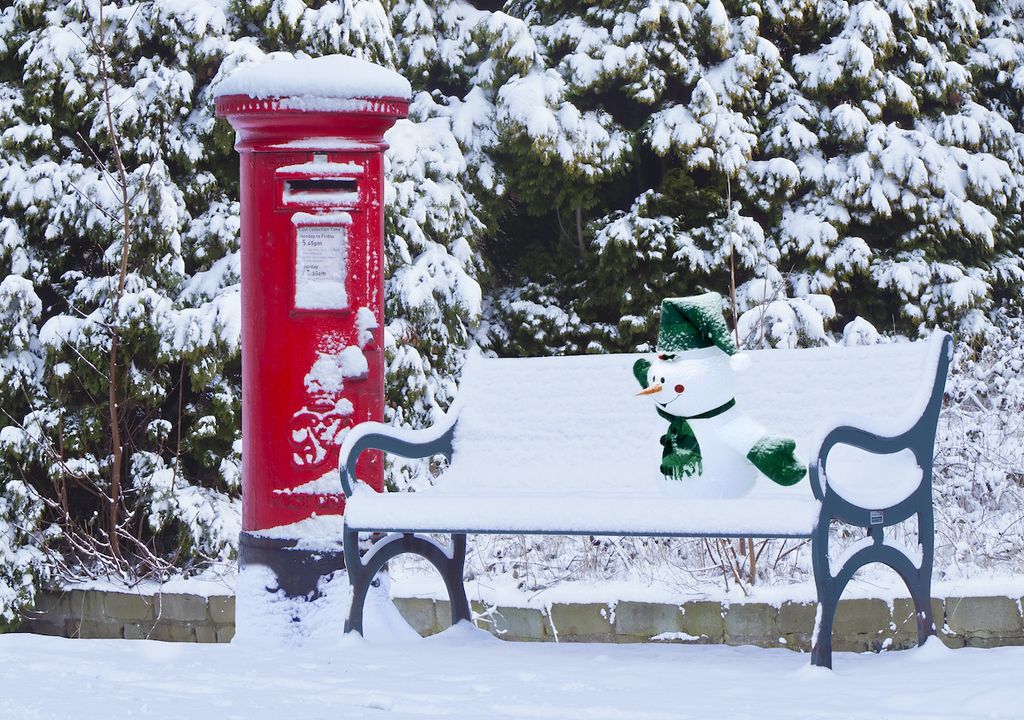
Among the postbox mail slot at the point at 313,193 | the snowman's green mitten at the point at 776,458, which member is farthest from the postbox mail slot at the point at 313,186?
A: the snowman's green mitten at the point at 776,458

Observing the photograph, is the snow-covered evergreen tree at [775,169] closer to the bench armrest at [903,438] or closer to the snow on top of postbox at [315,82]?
the snow on top of postbox at [315,82]

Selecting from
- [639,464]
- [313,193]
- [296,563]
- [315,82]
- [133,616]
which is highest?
[315,82]

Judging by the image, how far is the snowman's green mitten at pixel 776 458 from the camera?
4547 millimetres

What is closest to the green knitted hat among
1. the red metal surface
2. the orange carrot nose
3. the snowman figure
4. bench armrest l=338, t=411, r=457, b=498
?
the snowman figure

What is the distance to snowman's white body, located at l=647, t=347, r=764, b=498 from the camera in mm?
4539

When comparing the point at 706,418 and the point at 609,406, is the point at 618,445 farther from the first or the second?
the point at 706,418

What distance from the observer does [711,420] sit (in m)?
4.57

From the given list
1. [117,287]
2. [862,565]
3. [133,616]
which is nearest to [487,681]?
[862,565]

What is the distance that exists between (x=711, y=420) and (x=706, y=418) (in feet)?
0.05

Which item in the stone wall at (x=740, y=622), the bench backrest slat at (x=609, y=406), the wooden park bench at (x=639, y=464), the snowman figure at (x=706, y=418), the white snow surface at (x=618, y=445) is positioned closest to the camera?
the wooden park bench at (x=639, y=464)

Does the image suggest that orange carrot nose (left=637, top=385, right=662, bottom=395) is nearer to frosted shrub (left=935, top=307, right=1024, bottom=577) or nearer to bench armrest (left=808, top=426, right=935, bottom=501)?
bench armrest (left=808, top=426, right=935, bottom=501)

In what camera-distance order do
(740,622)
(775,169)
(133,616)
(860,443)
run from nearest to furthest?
(860,443) < (740,622) < (133,616) < (775,169)

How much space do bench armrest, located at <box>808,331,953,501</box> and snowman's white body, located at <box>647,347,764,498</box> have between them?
0.88 feet

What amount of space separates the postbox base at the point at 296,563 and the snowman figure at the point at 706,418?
4.03ft
